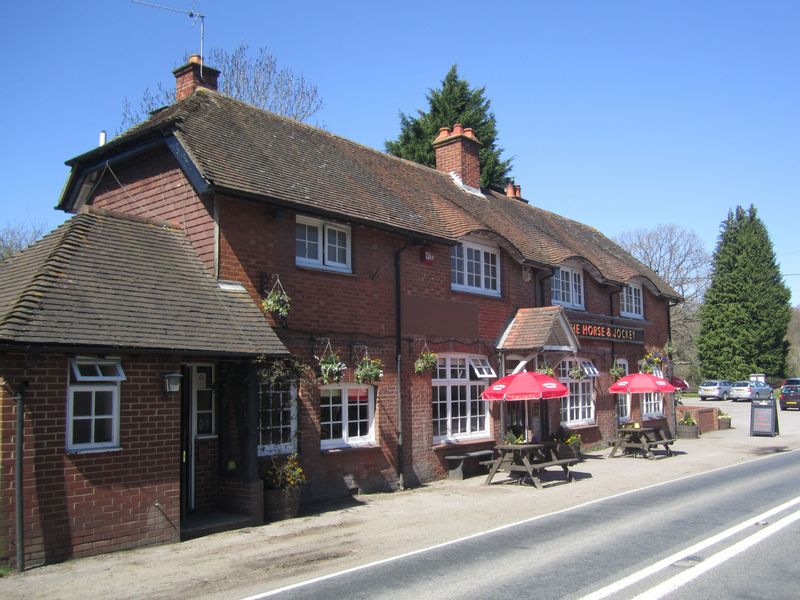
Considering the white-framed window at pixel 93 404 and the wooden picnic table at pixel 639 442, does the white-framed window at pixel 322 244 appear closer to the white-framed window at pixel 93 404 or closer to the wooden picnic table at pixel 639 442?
the white-framed window at pixel 93 404

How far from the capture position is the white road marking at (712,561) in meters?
6.42

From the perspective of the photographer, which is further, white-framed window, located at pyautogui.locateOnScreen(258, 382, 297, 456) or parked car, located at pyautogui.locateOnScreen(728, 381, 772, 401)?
parked car, located at pyautogui.locateOnScreen(728, 381, 772, 401)

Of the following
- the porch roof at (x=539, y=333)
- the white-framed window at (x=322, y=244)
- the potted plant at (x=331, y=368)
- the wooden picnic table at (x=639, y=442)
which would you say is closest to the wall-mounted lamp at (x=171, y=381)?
the potted plant at (x=331, y=368)

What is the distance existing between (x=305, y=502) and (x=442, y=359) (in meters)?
4.94

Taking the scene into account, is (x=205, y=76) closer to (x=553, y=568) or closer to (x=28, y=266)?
(x=28, y=266)

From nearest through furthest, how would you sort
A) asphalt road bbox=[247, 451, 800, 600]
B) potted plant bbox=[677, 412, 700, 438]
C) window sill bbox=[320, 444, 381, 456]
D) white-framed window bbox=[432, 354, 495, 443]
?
asphalt road bbox=[247, 451, 800, 600] < window sill bbox=[320, 444, 381, 456] < white-framed window bbox=[432, 354, 495, 443] < potted plant bbox=[677, 412, 700, 438]

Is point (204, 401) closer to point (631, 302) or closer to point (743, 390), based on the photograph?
point (631, 302)

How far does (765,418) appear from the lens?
24875 millimetres

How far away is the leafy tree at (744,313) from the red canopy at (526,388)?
44546 mm

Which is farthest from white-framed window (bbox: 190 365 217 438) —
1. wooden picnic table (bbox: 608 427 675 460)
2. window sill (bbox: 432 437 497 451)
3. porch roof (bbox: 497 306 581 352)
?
wooden picnic table (bbox: 608 427 675 460)

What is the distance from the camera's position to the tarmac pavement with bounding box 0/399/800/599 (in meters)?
7.52

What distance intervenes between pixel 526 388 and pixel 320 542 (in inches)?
250

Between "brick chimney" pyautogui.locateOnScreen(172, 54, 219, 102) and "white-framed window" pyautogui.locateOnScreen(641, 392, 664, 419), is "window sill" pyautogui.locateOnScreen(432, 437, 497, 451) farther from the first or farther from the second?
"white-framed window" pyautogui.locateOnScreen(641, 392, 664, 419)

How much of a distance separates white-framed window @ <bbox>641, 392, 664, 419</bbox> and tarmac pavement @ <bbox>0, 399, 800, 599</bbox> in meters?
7.93
